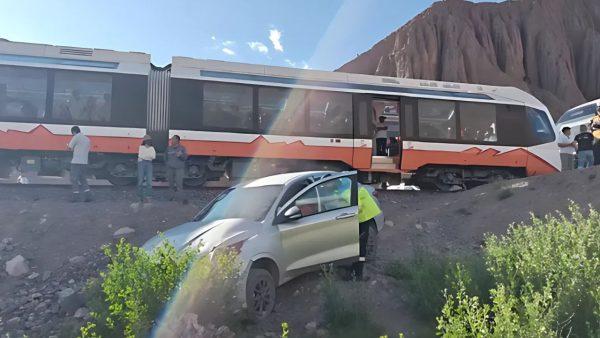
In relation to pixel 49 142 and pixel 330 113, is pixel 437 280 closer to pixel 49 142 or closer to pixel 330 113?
pixel 330 113

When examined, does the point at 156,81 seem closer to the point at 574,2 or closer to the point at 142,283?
the point at 142,283

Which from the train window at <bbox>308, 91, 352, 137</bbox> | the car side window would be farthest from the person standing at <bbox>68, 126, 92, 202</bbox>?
the car side window

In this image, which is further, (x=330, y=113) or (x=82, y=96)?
(x=330, y=113)

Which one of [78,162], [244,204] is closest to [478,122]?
[244,204]

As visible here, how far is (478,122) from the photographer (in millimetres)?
13391

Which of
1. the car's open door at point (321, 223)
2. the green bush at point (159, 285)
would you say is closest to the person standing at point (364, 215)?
the car's open door at point (321, 223)

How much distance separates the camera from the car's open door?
532cm

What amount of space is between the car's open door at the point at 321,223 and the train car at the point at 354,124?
5512mm

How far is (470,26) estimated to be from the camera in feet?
196

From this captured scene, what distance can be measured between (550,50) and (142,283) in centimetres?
6356

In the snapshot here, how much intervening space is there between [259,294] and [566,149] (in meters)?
13.1

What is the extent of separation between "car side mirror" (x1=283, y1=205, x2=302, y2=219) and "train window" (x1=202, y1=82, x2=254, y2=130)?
652cm

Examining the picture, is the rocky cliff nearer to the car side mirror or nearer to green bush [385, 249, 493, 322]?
green bush [385, 249, 493, 322]

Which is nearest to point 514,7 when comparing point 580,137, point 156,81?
point 580,137
